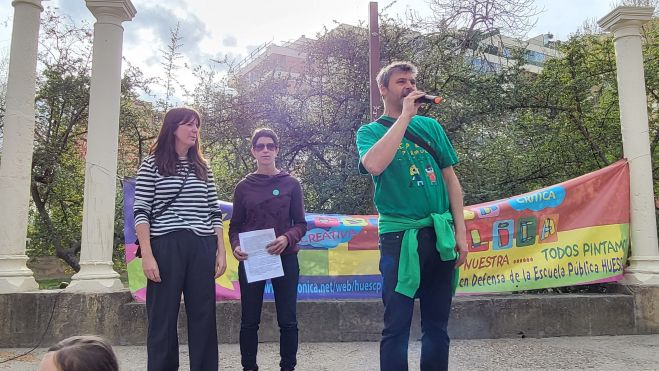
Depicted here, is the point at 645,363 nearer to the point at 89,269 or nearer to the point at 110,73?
the point at 89,269

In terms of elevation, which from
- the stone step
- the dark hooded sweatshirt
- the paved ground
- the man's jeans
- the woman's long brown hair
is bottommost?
the paved ground

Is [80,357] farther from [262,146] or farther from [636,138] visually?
[636,138]

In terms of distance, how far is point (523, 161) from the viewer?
7.66m

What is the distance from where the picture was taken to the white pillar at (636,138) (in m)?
5.50

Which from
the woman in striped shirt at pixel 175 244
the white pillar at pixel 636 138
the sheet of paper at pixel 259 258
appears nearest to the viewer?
A: the woman in striped shirt at pixel 175 244

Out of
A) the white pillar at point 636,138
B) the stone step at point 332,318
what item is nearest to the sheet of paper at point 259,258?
the stone step at point 332,318

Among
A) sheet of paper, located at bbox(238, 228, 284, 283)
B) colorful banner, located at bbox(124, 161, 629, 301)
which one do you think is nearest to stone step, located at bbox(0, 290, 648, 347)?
colorful banner, located at bbox(124, 161, 629, 301)

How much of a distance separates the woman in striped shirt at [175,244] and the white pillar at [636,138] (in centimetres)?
479

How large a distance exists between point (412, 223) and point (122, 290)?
153 inches

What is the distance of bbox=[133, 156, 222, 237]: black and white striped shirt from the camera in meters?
2.98

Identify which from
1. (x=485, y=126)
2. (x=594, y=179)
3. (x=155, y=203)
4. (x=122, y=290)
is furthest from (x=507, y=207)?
(x=122, y=290)

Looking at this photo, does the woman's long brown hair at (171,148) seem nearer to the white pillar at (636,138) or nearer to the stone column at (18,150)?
the stone column at (18,150)

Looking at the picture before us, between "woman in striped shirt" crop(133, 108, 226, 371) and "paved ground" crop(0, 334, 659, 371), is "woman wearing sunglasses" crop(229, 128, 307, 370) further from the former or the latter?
"paved ground" crop(0, 334, 659, 371)

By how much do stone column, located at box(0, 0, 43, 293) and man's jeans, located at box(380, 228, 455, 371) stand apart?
4.40 metres
